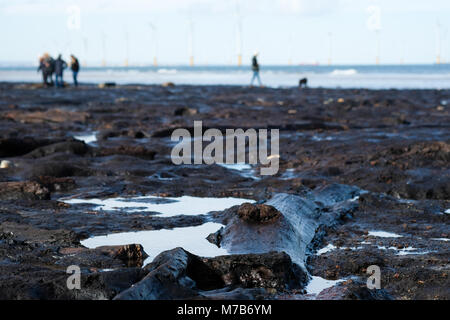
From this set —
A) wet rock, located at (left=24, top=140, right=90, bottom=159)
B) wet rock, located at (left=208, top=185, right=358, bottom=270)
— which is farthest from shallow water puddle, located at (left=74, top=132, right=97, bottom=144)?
wet rock, located at (left=208, top=185, right=358, bottom=270)

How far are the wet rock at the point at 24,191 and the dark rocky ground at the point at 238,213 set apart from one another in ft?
0.05

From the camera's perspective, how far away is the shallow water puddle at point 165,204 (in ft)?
23.3

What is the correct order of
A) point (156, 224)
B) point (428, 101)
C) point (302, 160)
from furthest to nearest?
point (428, 101), point (302, 160), point (156, 224)

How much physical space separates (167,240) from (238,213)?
76cm

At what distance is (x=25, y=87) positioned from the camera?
107 feet

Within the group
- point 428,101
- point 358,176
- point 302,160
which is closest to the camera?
point 358,176

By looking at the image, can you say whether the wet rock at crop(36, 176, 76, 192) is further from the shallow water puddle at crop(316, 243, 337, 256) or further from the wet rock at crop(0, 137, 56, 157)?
the shallow water puddle at crop(316, 243, 337, 256)

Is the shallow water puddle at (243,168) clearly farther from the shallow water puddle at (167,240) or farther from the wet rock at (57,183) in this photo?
the shallow water puddle at (167,240)

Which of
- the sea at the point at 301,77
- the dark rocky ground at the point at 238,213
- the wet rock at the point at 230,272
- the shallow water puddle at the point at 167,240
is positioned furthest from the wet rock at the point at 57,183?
the sea at the point at 301,77

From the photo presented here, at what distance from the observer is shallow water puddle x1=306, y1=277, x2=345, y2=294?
4403 millimetres
